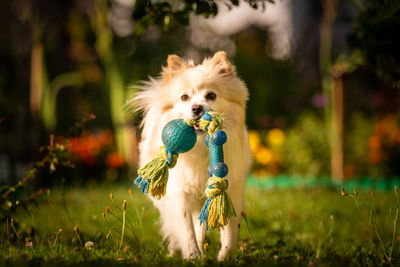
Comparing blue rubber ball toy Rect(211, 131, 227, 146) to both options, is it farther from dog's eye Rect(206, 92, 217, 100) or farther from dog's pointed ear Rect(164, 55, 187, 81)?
dog's pointed ear Rect(164, 55, 187, 81)

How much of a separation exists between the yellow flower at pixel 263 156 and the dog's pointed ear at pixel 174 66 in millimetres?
4156

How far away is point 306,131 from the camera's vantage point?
21.5 feet

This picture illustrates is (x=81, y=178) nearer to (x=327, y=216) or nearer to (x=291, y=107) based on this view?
(x=327, y=216)

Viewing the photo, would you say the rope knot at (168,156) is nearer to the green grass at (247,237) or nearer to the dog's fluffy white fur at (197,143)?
the dog's fluffy white fur at (197,143)

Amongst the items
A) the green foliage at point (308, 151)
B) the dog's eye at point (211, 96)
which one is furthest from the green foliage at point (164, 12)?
the green foliage at point (308, 151)

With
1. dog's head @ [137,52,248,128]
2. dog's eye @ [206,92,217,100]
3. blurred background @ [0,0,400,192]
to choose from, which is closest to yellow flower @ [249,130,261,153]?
blurred background @ [0,0,400,192]

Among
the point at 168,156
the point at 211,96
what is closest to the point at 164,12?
the point at 211,96


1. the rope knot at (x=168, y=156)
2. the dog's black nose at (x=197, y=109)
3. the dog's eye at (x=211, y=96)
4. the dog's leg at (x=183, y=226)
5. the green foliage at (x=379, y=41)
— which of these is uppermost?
the green foliage at (x=379, y=41)

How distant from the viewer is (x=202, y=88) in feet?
8.23

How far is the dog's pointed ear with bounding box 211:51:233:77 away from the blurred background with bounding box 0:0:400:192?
0.31 m

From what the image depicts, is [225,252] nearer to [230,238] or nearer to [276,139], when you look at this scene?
[230,238]

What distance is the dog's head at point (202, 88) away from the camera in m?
2.49

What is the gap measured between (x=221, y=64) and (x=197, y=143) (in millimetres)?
641

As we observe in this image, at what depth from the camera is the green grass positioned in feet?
7.23
